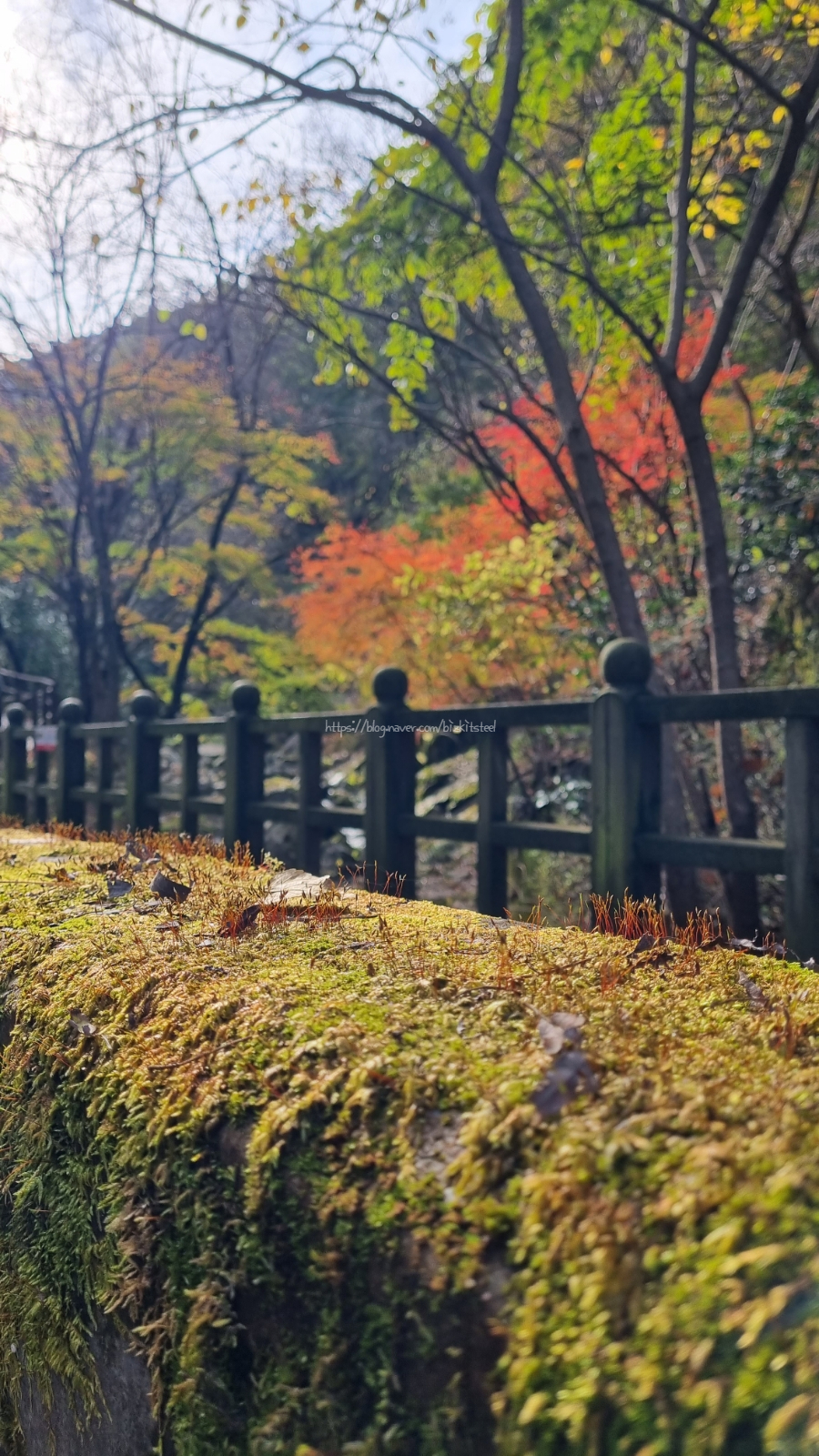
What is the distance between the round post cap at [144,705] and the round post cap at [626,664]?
533cm

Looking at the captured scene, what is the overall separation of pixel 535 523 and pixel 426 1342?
748cm

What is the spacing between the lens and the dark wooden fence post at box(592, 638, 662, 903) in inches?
168

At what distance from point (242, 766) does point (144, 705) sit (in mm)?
1966

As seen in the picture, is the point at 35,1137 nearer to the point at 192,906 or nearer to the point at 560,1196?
the point at 192,906

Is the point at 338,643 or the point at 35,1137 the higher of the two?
the point at 338,643

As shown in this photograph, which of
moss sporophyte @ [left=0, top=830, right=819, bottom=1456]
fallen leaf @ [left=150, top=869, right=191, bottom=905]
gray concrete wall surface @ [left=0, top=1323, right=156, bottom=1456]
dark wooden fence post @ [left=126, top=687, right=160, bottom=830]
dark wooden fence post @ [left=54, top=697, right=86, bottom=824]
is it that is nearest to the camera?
moss sporophyte @ [left=0, top=830, right=819, bottom=1456]

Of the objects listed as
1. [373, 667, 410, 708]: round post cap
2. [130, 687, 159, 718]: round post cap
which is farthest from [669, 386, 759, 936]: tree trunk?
[130, 687, 159, 718]: round post cap

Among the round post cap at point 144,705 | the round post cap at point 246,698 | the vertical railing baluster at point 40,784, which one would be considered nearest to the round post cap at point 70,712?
the vertical railing baluster at point 40,784

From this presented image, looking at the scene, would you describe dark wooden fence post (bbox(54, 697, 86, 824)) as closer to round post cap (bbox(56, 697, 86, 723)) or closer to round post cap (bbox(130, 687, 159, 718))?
round post cap (bbox(56, 697, 86, 723))

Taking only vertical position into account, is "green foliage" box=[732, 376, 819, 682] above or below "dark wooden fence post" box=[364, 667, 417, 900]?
above

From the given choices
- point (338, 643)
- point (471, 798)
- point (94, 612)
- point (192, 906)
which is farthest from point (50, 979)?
point (94, 612)

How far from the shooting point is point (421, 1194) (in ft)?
3.51

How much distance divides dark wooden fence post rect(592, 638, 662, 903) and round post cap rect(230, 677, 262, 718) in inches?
135

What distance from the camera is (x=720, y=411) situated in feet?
32.3
